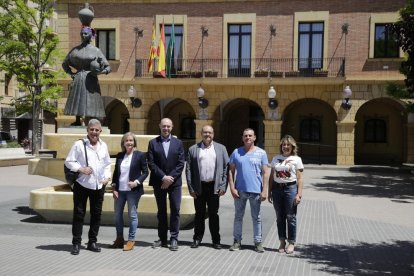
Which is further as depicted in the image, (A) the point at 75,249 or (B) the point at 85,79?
(B) the point at 85,79

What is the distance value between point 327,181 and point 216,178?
1169 centimetres

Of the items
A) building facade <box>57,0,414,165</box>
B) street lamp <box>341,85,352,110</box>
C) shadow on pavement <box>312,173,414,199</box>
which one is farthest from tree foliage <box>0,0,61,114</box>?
shadow on pavement <box>312,173,414,199</box>

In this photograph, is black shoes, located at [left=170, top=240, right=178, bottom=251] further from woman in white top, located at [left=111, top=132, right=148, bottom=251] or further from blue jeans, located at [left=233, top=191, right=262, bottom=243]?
blue jeans, located at [left=233, top=191, right=262, bottom=243]

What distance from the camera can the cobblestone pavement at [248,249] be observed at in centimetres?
614

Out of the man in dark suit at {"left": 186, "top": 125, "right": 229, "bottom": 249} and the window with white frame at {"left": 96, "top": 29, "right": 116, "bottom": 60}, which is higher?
the window with white frame at {"left": 96, "top": 29, "right": 116, "bottom": 60}

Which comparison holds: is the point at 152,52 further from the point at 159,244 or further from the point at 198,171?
the point at 159,244

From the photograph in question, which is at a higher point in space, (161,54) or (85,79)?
(161,54)

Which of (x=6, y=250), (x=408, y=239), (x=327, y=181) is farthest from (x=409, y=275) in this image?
(x=327, y=181)

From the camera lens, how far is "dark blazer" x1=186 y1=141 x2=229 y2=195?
7.14 m

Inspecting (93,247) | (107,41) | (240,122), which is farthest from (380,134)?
(93,247)

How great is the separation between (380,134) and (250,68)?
28.8 feet

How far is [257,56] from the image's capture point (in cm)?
2453

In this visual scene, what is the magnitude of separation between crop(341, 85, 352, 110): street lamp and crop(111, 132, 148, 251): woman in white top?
1747cm

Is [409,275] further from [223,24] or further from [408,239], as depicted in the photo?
[223,24]
